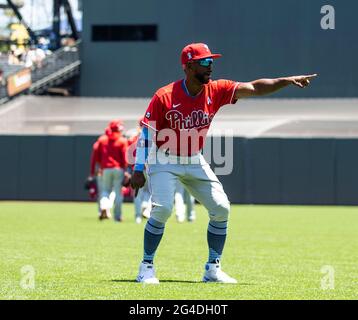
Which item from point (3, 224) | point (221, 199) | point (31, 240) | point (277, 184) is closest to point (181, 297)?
point (221, 199)

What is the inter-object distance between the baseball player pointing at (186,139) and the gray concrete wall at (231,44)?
30732mm

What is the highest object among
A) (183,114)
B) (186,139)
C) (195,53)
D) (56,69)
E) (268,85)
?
(195,53)

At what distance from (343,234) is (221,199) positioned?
8491mm

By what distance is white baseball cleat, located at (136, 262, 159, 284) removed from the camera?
9523 mm

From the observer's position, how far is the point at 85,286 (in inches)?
358

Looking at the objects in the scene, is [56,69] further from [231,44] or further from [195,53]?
[195,53]

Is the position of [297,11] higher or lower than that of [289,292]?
higher

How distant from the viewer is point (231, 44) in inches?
→ 1640

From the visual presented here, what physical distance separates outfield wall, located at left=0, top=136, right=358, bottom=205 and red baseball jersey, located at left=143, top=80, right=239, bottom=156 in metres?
21.2

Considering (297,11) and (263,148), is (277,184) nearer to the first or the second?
(263,148)

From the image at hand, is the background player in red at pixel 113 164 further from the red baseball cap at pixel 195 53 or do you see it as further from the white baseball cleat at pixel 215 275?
the red baseball cap at pixel 195 53

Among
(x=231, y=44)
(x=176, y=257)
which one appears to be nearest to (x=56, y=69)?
(x=231, y=44)

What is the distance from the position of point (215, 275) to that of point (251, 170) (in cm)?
2151

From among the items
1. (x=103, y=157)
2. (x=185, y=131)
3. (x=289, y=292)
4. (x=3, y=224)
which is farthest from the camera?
(x=103, y=157)
